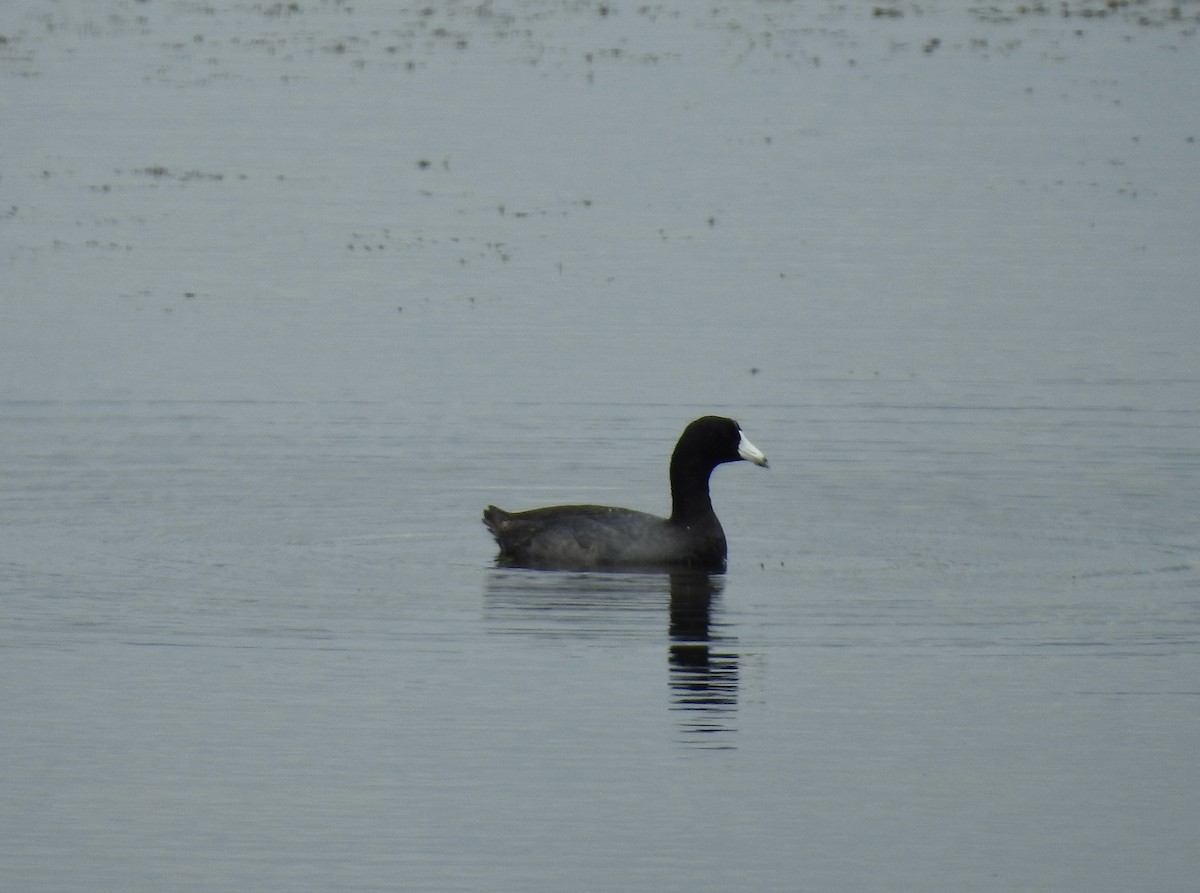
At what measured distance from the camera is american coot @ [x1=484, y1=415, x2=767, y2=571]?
15875 mm

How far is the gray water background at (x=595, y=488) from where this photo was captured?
10867 mm

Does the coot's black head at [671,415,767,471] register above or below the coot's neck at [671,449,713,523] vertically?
above

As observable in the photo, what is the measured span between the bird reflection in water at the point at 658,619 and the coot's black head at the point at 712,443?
32.4 inches

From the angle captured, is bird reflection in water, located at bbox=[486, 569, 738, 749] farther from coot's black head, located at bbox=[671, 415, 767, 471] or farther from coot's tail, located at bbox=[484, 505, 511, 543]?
coot's black head, located at bbox=[671, 415, 767, 471]

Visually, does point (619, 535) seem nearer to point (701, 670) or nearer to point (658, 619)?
point (658, 619)

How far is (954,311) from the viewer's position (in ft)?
79.6

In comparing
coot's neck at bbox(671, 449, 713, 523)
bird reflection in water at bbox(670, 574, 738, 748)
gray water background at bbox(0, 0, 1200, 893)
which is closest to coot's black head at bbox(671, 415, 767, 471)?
coot's neck at bbox(671, 449, 713, 523)

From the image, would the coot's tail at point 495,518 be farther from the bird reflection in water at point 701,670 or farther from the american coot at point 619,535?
the bird reflection in water at point 701,670

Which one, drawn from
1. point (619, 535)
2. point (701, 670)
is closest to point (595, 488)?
point (619, 535)

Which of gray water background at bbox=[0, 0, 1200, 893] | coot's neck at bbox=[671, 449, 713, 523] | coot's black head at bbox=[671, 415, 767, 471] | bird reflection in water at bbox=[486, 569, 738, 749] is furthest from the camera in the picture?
coot's black head at bbox=[671, 415, 767, 471]

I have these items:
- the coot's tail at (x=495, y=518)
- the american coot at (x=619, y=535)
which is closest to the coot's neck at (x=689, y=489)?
the american coot at (x=619, y=535)

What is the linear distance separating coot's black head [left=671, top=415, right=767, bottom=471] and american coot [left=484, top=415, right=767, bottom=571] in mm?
63

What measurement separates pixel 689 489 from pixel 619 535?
55 cm

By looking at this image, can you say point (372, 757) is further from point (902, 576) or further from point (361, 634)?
point (902, 576)
